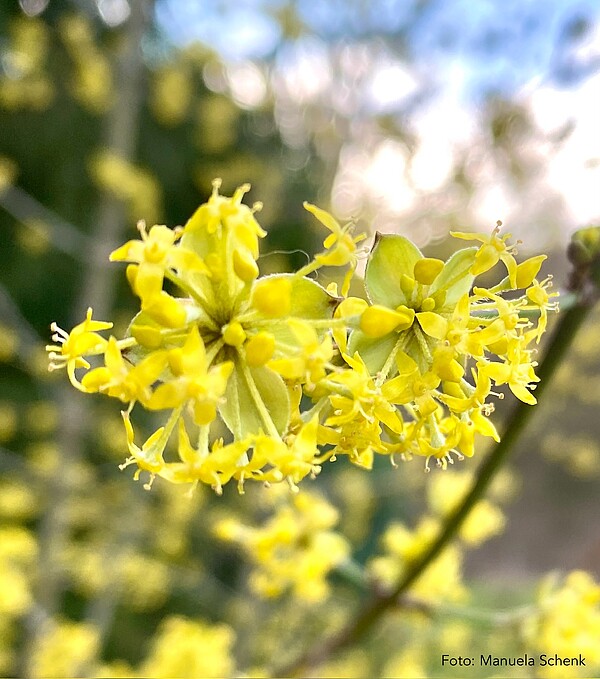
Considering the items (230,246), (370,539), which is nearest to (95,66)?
(230,246)

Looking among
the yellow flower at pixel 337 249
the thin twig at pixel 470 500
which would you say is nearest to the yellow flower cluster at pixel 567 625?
the thin twig at pixel 470 500

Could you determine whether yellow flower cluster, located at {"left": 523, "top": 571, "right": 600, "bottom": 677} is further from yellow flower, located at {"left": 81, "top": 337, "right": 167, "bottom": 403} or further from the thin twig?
yellow flower, located at {"left": 81, "top": 337, "right": 167, "bottom": 403}

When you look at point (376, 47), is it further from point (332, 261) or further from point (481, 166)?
point (332, 261)

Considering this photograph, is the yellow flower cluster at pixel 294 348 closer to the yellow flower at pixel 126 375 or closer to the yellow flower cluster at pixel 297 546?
the yellow flower at pixel 126 375

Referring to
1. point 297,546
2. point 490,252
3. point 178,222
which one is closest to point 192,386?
point 490,252

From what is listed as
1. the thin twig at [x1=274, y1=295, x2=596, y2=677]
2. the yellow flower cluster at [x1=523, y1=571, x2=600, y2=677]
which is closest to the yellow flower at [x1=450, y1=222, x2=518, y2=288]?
the thin twig at [x1=274, y1=295, x2=596, y2=677]

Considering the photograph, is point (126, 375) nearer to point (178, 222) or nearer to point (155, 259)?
point (155, 259)
